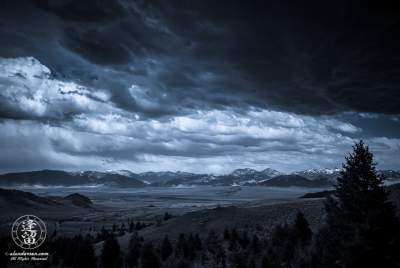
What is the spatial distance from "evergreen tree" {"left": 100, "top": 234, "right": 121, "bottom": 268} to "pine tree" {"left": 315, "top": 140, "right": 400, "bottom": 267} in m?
21.4

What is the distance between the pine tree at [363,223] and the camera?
41.0 ft

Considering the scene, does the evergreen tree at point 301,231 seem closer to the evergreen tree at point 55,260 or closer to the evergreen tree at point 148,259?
the evergreen tree at point 148,259

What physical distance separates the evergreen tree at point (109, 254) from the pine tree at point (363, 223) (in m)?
21.4

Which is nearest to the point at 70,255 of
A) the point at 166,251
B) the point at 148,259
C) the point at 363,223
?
the point at 166,251

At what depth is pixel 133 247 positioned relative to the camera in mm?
27250

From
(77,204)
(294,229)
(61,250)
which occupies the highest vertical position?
(294,229)

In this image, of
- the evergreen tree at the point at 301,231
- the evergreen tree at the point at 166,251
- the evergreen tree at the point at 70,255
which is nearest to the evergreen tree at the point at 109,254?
the evergreen tree at the point at 70,255

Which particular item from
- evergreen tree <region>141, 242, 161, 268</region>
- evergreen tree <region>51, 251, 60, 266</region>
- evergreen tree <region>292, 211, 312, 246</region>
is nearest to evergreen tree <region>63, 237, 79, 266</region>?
evergreen tree <region>51, 251, 60, 266</region>

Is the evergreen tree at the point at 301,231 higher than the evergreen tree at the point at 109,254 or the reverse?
higher

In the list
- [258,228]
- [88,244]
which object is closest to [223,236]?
[258,228]

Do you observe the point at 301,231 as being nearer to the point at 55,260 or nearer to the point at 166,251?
the point at 166,251

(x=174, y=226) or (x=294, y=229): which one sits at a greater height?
(x=294, y=229)

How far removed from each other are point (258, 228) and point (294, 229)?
10636 mm

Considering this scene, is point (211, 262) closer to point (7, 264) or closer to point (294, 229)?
point (294, 229)
